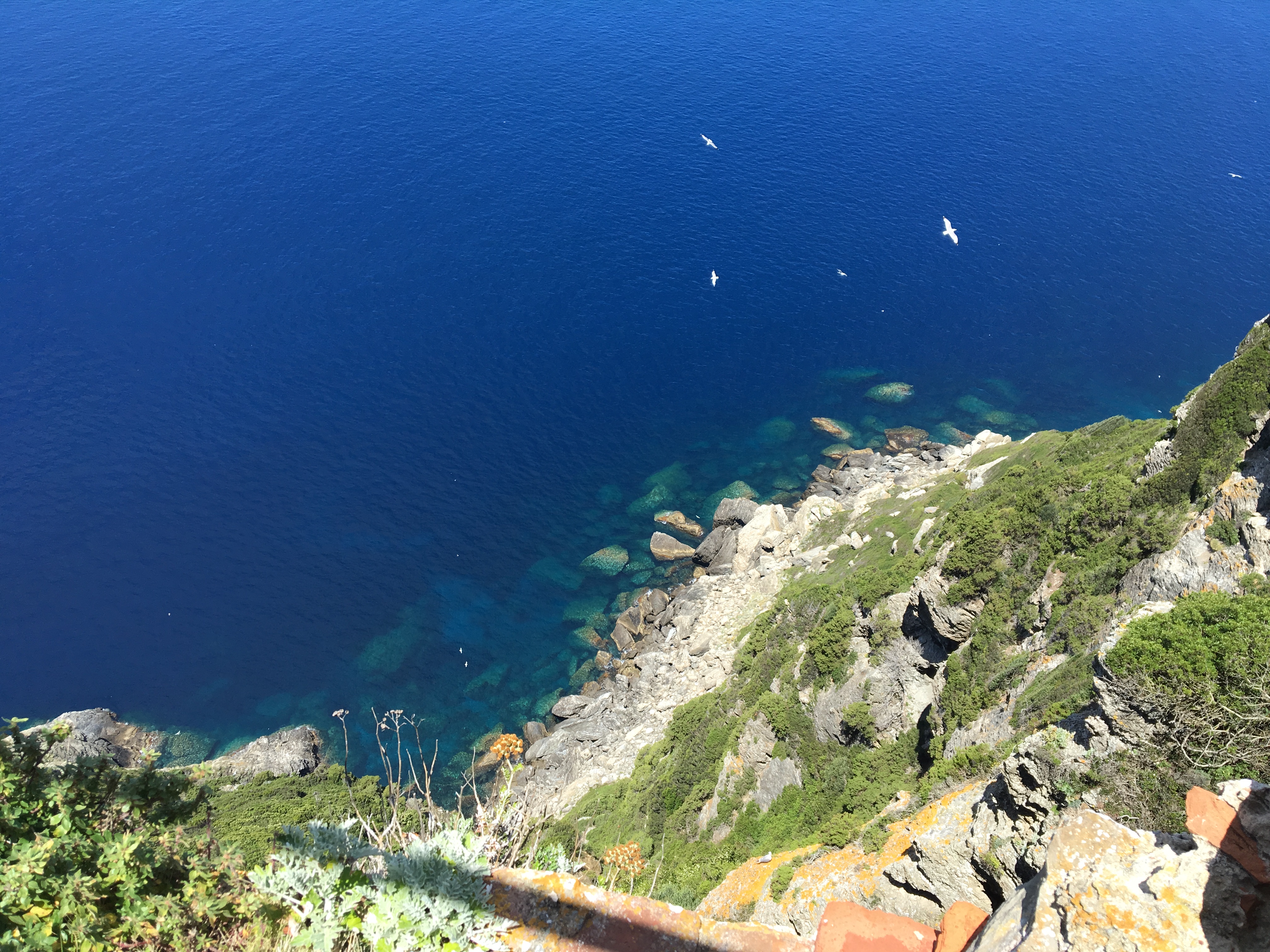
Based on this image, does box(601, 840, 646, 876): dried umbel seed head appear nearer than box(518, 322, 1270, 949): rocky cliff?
No

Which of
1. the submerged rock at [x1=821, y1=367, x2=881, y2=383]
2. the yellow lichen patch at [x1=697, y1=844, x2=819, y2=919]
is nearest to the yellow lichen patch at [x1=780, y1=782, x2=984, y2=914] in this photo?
the yellow lichen patch at [x1=697, y1=844, x2=819, y2=919]

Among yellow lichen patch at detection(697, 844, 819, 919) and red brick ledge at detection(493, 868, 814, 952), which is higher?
red brick ledge at detection(493, 868, 814, 952)

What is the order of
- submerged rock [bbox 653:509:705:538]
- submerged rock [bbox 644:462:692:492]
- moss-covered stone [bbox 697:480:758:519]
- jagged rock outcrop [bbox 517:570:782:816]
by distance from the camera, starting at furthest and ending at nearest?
submerged rock [bbox 644:462:692:492], moss-covered stone [bbox 697:480:758:519], submerged rock [bbox 653:509:705:538], jagged rock outcrop [bbox 517:570:782:816]

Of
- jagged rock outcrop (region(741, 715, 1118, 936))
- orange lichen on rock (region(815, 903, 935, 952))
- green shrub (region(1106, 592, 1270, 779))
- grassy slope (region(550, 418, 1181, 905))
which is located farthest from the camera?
grassy slope (region(550, 418, 1181, 905))

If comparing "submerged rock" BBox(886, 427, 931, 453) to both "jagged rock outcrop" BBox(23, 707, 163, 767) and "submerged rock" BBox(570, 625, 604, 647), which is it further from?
"jagged rock outcrop" BBox(23, 707, 163, 767)

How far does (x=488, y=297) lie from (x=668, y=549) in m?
44.4

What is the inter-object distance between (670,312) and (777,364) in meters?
14.6

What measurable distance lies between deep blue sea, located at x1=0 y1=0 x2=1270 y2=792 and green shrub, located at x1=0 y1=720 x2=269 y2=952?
43.4 meters

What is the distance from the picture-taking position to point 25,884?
7.78 metres

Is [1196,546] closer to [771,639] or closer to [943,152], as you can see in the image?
[771,639]

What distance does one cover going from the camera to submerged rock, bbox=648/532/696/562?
62.8 metres

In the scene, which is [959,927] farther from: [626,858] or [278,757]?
[278,757]

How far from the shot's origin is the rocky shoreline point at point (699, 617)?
46625mm

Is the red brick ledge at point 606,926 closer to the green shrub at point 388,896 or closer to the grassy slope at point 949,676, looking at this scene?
the green shrub at point 388,896
